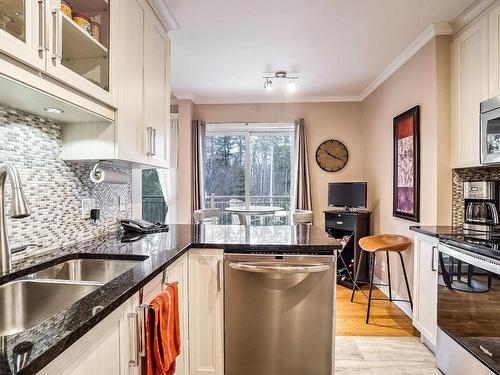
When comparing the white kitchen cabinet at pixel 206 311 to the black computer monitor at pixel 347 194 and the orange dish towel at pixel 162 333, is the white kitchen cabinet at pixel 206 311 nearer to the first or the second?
the orange dish towel at pixel 162 333

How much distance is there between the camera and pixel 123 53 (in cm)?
165

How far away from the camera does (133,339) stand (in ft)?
3.59

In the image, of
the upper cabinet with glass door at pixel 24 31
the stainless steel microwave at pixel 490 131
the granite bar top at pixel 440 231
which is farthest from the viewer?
the granite bar top at pixel 440 231

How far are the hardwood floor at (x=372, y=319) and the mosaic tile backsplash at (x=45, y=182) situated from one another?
2.34m

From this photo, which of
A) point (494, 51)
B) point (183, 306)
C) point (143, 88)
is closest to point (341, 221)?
point (494, 51)

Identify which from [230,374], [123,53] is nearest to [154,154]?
[123,53]

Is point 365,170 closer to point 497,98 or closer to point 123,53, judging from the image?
point 497,98

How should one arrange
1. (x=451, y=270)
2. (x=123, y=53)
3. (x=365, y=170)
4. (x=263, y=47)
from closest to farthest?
(x=123, y=53)
(x=451, y=270)
(x=263, y=47)
(x=365, y=170)

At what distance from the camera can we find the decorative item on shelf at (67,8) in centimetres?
A: 127

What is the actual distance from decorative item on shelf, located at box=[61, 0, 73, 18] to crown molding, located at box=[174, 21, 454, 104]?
8.89 ft

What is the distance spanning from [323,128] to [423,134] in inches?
80.7

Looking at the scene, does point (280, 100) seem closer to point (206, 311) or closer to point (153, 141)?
point (153, 141)

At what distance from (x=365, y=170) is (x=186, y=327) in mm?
3727

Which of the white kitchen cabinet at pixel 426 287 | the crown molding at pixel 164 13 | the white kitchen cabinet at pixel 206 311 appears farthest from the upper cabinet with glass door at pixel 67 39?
the white kitchen cabinet at pixel 426 287
